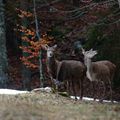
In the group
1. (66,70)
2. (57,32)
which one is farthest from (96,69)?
(57,32)

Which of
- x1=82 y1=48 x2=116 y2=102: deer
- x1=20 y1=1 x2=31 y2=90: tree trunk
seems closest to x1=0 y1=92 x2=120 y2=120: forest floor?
x1=82 y1=48 x2=116 y2=102: deer

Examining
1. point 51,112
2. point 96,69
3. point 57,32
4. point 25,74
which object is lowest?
point 25,74

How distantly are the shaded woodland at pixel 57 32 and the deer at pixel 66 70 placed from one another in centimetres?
538

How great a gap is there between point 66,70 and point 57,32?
11821mm

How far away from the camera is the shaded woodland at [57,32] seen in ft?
76.6

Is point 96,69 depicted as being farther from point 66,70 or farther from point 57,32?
point 57,32

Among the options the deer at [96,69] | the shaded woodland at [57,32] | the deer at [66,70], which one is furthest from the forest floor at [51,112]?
the shaded woodland at [57,32]

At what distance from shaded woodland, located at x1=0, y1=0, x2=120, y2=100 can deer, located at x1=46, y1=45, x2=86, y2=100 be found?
5383 millimetres

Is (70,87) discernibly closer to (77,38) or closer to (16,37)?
(77,38)

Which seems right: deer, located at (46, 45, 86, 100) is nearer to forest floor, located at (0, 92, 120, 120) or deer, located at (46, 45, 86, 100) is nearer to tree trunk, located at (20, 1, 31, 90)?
forest floor, located at (0, 92, 120, 120)

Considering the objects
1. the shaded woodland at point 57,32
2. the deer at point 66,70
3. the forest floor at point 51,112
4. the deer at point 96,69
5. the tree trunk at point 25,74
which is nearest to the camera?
the forest floor at point 51,112

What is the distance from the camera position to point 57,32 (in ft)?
92.4

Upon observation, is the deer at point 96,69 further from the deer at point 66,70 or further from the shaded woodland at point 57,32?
the shaded woodland at point 57,32

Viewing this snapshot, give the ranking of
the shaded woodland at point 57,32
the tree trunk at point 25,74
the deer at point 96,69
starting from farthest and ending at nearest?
the tree trunk at point 25,74 < the shaded woodland at point 57,32 < the deer at point 96,69
